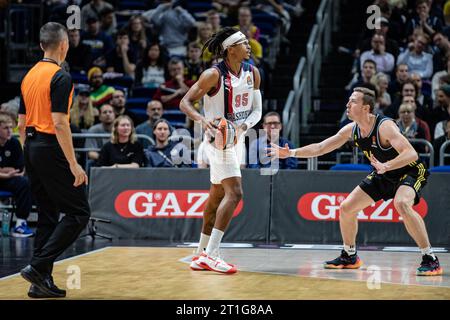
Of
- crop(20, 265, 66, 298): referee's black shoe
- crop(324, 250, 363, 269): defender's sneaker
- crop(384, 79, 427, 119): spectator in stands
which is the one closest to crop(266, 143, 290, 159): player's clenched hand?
crop(324, 250, 363, 269): defender's sneaker

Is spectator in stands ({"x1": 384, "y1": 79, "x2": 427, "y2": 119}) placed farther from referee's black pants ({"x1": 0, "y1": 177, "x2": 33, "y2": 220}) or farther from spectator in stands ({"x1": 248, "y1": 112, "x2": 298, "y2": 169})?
referee's black pants ({"x1": 0, "y1": 177, "x2": 33, "y2": 220})

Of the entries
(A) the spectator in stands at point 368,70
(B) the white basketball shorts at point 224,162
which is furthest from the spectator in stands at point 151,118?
(B) the white basketball shorts at point 224,162

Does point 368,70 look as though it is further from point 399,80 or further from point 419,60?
point 419,60

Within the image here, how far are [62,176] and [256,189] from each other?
219 inches

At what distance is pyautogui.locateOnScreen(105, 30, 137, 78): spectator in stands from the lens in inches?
690

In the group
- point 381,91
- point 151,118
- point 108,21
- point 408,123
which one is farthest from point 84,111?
point 408,123

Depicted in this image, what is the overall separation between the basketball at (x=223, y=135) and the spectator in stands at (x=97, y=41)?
30.0 ft

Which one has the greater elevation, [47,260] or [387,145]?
[387,145]

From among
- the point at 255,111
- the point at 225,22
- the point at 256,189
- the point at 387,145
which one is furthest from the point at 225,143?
the point at 225,22

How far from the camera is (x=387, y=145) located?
9109mm

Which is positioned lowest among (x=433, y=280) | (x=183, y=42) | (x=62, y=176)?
(x=433, y=280)

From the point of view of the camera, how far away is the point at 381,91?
15070mm
